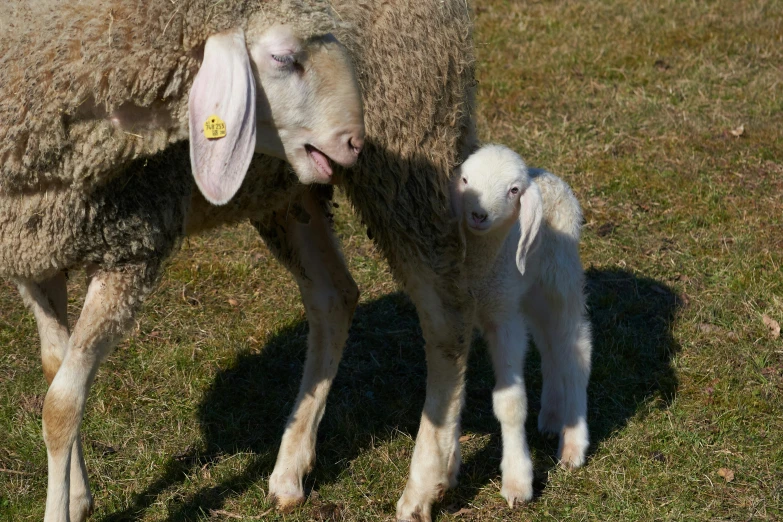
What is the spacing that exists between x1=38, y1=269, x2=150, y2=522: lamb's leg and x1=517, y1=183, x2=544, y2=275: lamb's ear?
4.69ft

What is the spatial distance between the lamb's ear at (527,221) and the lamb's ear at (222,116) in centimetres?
130

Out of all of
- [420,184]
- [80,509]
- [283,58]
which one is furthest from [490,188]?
[80,509]

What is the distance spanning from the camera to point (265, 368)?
4.89 meters

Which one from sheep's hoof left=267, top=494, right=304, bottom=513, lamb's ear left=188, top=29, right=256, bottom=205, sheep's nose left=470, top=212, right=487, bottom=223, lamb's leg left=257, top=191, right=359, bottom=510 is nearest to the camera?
lamb's ear left=188, top=29, right=256, bottom=205

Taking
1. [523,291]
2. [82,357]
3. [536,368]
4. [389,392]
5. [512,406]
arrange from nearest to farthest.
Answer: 1. [82,357]
2. [512,406]
3. [523,291]
4. [389,392]
5. [536,368]

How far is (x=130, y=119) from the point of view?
2996 mm

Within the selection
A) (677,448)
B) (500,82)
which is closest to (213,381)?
(677,448)

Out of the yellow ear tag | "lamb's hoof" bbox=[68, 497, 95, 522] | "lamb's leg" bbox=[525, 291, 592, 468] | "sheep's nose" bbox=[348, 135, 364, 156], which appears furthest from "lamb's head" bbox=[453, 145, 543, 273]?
"lamb's hoof" bbox=[68, 497, 95, 522]

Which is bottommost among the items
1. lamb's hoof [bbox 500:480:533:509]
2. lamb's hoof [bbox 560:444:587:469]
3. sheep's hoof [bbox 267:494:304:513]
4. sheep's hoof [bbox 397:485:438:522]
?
lamb's hoof [bbox 560:444:587:469]

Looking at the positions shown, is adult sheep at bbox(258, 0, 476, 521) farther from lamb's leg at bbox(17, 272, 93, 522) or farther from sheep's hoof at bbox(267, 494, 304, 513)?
lamb's leg at bbox(17, 272, 93, 522)

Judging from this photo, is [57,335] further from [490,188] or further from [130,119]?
[490,188]

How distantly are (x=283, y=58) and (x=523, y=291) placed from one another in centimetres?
166

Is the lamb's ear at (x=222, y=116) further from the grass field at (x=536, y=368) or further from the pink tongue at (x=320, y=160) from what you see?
the grass field at (x=536, y=368)

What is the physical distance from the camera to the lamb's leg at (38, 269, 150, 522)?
3287mm
